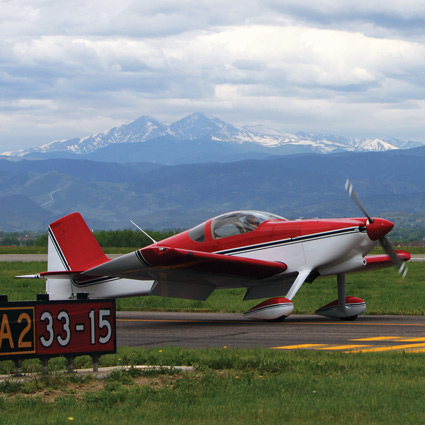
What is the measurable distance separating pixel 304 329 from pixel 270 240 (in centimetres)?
250

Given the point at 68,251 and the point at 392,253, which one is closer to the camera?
the point at 392,253

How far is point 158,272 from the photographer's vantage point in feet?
54.1

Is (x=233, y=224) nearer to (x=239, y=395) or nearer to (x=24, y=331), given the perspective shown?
(x=24, y=331)

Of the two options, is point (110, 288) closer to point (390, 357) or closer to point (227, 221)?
point (227, 221)

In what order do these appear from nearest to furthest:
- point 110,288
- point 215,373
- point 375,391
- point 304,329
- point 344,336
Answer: point 375,391, point 215,373, point 344,336, point 304,329, point 110,288

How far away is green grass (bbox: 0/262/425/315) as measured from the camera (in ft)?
68.4

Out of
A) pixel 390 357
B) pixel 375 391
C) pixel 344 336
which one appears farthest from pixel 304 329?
pixel 375 391

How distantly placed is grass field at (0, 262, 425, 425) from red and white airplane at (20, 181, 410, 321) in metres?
4.82

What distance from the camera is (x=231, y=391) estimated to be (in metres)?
8.46

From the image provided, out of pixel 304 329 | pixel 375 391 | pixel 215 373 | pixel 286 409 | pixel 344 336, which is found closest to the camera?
pixel 286 409

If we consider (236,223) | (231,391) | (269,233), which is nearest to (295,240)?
(269,233)

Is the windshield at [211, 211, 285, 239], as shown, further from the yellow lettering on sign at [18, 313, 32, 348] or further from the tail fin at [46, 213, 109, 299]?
the yellow lettering on sign at [18, 313, 32, 348]

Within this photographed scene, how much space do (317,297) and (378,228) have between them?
734 centimetres

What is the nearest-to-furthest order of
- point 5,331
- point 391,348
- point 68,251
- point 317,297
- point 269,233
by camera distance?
point 5,331 < point 391,348 < point 269,233 < point 68,251 < point 317,297
